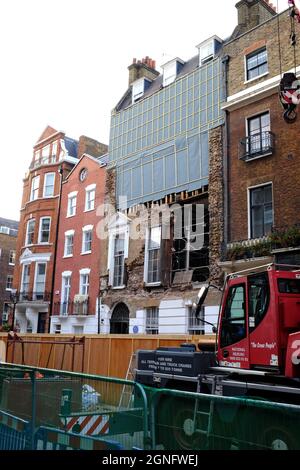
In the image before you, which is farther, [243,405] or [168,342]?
[168,342]

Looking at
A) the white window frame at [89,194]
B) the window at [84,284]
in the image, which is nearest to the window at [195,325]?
the window at [84,284]

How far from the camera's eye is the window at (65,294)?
30719 millimetres

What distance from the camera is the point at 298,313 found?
27.3 feet

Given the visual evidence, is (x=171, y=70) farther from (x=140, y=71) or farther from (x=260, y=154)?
(x=260, y=154)

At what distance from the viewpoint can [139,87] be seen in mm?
30141

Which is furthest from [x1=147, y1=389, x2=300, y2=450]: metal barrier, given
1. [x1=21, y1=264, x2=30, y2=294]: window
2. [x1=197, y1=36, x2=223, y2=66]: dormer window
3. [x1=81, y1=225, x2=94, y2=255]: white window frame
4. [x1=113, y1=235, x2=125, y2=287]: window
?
[x1=21, y1=264, x2=30, y2=294]: window

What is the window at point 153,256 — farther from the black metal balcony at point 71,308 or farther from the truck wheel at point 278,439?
the truck wheel at point 278,439

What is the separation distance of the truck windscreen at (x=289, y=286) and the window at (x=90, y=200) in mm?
23675

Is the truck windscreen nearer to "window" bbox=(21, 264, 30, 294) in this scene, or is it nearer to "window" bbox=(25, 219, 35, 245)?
"window" bbox=(21, 264, 30, 294)

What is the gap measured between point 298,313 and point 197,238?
15.3 m

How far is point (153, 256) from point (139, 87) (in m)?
12.1
